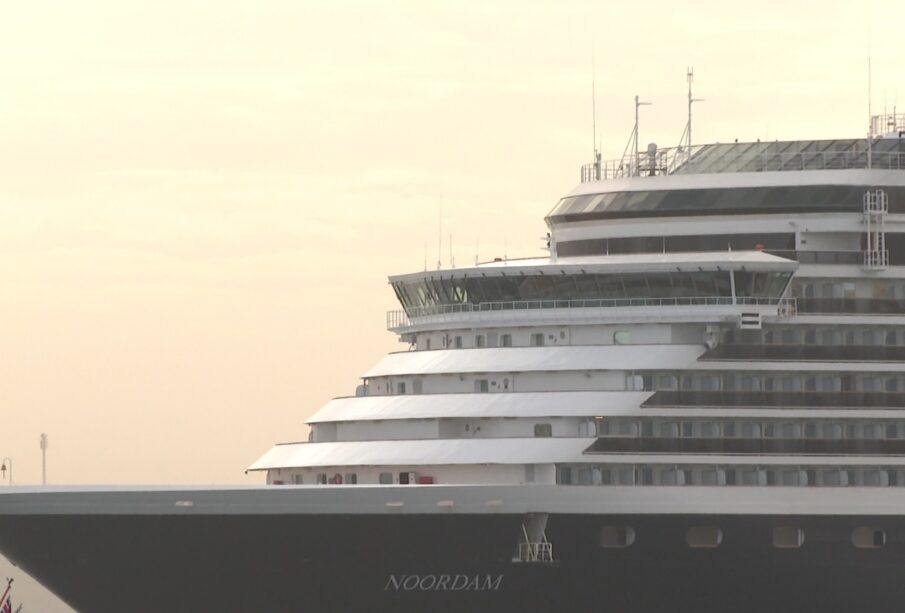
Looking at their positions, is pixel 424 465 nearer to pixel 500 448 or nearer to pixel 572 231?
pixel 500 448

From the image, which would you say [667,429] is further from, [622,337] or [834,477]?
[834,477]

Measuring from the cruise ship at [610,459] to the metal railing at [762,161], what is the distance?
1.14 m

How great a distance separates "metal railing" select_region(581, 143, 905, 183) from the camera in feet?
257

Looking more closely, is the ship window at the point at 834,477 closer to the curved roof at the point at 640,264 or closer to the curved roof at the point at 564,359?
the curved roof at the point at 564,359

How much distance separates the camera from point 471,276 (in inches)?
3017
